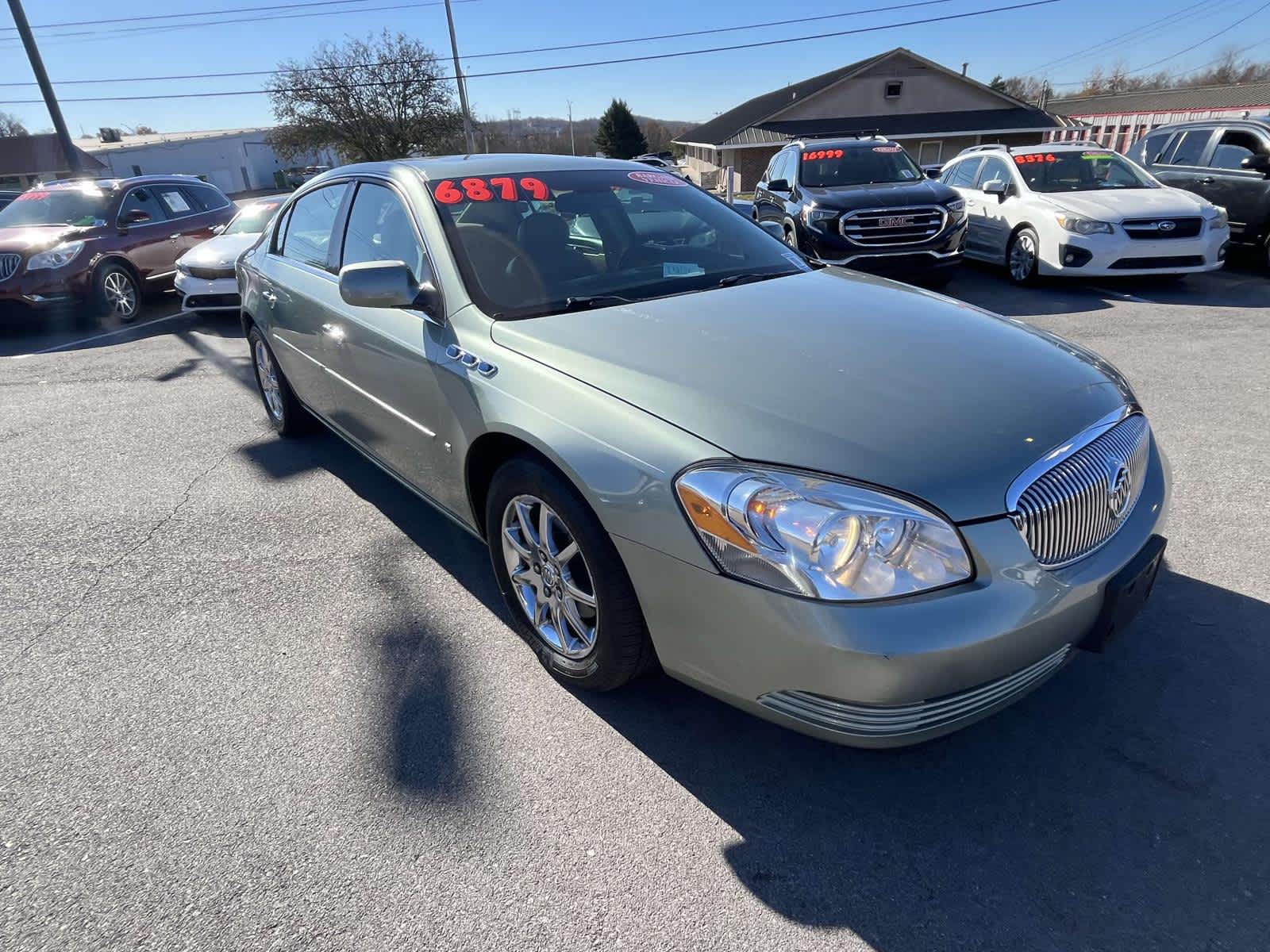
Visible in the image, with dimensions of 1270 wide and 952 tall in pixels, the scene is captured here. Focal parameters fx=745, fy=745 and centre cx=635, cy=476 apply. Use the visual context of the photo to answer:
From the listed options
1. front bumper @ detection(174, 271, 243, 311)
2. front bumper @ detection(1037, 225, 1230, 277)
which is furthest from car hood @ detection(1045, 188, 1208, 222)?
front bumper @ detection(174, 271, 243, 311)

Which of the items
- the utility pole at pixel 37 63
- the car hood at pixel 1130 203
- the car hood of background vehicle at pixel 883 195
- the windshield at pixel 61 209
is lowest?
the car hood at pixel 1130 203

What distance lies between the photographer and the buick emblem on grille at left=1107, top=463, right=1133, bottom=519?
6.68 ft

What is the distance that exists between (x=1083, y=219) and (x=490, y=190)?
7.30 metres

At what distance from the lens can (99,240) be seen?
926 cm

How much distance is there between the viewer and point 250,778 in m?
2.23

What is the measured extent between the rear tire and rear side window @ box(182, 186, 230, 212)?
294 inches

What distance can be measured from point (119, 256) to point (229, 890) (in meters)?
10.1

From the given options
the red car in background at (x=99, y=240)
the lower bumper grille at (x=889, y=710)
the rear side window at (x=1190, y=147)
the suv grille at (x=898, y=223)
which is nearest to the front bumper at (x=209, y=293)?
the red car in background at (x=99, y=240)

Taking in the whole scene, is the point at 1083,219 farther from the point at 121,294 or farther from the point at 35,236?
the point at 35,236

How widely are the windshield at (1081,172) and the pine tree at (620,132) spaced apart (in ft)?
177

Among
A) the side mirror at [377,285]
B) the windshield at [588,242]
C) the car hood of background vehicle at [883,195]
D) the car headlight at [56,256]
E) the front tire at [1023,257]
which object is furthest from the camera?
the car headlight at [56,256]

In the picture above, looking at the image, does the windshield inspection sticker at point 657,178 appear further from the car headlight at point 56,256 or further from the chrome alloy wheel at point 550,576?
the car headlight at point 56,256

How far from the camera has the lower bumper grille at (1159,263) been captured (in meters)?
7.79

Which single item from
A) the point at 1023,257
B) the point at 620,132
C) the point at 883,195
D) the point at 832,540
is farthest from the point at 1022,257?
the point at 620,132
